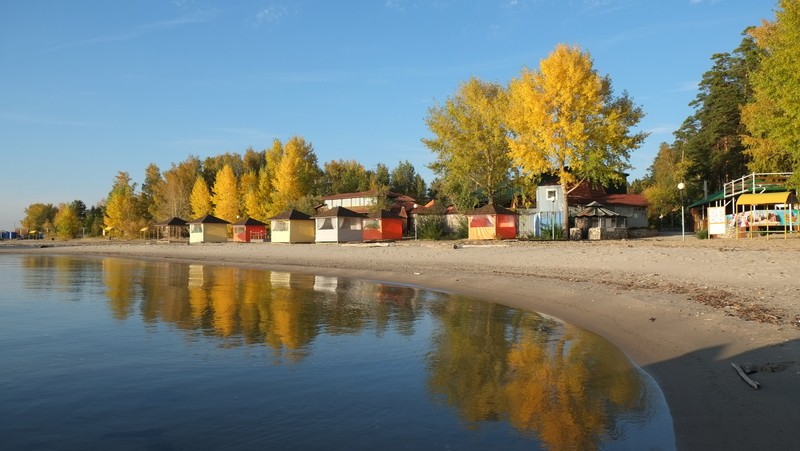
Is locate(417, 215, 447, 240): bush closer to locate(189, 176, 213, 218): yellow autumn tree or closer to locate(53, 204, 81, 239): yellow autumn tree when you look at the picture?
locate(189, 176, 213, 218): yellow autumn tree

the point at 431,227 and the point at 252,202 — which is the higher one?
the point at 252,202

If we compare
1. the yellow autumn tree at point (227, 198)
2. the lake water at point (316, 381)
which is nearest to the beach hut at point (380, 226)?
the lake water at point (316, 381)

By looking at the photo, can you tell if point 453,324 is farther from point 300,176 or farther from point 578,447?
point 300,176

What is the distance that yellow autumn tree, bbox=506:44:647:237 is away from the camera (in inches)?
1423

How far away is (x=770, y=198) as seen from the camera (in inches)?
1203

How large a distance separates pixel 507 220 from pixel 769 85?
19.6m

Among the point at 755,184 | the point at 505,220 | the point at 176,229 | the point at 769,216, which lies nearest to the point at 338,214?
the point at 505,220

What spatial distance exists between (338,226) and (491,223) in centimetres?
1332

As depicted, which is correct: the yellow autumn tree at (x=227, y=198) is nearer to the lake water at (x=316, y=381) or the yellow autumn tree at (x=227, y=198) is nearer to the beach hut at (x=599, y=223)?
the beach hut at (x=599, y=223)

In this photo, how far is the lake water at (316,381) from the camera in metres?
6.13

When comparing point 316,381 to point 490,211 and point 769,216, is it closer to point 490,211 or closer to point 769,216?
point 769,216

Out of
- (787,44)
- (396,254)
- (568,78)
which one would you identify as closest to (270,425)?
(396,254)

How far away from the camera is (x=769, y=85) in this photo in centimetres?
2578

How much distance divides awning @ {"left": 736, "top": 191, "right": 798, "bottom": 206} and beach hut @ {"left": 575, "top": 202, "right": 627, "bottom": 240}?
30.7 ft
